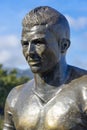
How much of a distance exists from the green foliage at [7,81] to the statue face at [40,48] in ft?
85.6

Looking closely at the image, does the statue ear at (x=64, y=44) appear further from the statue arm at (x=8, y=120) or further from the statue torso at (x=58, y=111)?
the statue arm at (x=8, y=120)

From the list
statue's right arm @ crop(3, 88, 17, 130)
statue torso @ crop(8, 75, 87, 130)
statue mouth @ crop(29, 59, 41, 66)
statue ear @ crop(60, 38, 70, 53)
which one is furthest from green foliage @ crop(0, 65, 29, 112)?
statue mouth @ crop(29, 59, 41, 66)

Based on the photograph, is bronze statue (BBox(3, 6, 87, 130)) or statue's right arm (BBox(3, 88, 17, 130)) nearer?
bronze statue (BBox(3, 6, 87, 130))

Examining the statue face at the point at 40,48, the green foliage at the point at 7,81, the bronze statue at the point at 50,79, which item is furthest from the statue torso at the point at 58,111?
the green foliage at the point at 7,81

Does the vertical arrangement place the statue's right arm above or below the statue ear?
below

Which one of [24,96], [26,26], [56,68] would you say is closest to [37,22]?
[26,26]

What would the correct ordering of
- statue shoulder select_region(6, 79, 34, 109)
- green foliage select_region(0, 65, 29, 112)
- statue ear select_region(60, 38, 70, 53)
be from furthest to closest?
green foliage select_region(0, 65, 29, 112) → statue shoulder select_region(6, 79, 34, 109) → statue ear select_region(60, 38, 70, 53)

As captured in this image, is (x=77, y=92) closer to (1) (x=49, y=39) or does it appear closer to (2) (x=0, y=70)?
(1) (x=49, y=39)

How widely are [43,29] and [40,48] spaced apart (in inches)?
6.0

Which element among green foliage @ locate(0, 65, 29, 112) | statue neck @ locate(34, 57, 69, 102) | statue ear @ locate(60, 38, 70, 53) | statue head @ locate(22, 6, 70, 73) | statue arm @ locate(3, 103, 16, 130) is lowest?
green foliage @ locate(0, 65, 29, 112)

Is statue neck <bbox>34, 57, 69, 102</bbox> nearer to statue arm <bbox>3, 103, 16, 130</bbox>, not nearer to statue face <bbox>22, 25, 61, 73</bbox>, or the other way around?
statue face <bbox>22, 25, 61, 73</bbox>

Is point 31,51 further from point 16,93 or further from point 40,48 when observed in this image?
point 16,93

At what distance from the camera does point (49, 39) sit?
177 inches

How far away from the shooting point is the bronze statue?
450 centimetres
